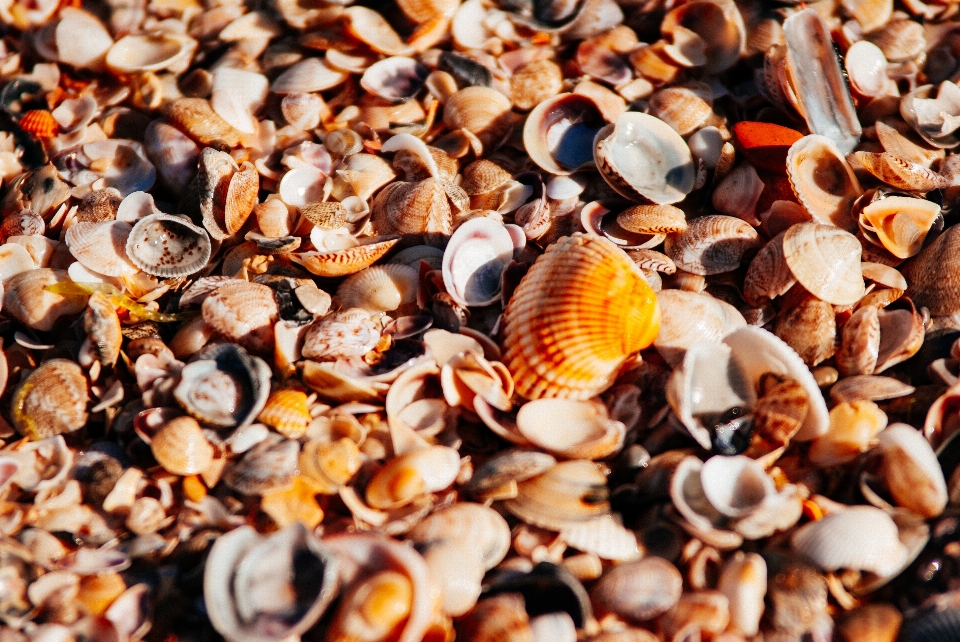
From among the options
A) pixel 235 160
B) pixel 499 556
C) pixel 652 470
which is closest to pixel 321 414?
pixel 499 556

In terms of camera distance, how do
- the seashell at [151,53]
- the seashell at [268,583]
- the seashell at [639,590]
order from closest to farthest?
the seashell at [268,583] → the seashell at [639,590] → the seashell at [151,53]

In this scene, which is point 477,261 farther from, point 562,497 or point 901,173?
point 901,173

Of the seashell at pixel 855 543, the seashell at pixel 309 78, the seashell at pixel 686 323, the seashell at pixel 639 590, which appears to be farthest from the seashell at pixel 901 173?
the seashell at pixel 309 78

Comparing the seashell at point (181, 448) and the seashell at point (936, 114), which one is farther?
the seashell at point (936, 114)

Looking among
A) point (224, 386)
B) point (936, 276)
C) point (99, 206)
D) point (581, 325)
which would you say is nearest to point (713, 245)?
point (581, 325)

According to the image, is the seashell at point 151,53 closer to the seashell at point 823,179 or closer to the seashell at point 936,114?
the seashell at point 823,179

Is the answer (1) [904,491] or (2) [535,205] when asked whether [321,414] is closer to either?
(2) [535,205]
